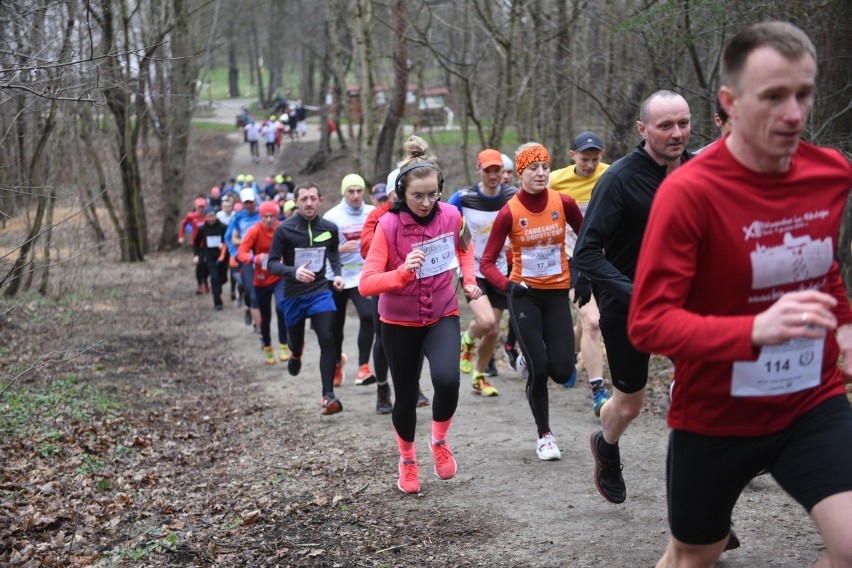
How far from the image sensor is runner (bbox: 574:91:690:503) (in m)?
4.92

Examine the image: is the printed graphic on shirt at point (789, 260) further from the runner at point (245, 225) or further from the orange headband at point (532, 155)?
the runner at point (245, 225)

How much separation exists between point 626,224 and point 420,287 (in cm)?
168

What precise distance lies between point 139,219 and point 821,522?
28973 mm

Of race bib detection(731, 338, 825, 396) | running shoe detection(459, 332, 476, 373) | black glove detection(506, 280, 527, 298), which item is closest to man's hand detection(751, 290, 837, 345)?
race bib detection(731, 338, 825, 396)

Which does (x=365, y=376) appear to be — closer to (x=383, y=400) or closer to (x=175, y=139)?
(x=383, y=400)

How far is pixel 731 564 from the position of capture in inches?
193

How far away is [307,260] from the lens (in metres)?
10.1

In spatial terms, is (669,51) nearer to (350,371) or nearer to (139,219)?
(350,371)

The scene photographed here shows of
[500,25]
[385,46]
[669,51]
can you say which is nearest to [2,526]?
[669,51]

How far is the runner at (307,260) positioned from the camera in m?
9.77

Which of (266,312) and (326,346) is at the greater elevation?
(326,346)

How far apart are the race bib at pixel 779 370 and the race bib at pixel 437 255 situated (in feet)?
11.4

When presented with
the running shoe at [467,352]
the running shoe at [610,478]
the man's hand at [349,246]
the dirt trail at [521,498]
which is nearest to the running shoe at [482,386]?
the dirt trail at [521,498]

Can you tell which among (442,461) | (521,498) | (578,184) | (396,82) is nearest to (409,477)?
(442,461)
